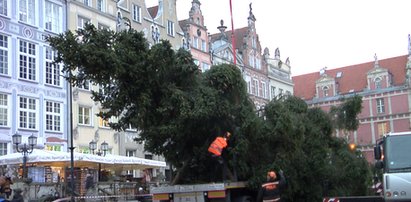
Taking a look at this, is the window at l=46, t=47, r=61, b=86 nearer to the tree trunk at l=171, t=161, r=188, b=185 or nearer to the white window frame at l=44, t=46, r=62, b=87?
the white window frame at l=44, t=46, r=62, b=87

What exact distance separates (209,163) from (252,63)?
141ft

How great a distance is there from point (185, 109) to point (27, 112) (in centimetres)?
1953

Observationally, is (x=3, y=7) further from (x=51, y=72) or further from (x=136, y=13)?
(x=136, y=13)

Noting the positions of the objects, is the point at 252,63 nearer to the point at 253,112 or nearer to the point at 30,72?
the point at 30,72

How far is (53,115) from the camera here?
3625 centimetres

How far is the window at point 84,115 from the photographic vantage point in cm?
3843

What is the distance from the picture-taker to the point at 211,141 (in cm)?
1878

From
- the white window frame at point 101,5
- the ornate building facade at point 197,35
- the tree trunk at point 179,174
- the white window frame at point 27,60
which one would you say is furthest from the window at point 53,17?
the tree trunk at point 179,174

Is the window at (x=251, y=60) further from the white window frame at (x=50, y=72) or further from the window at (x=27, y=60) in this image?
the window at (x=27, y=60)

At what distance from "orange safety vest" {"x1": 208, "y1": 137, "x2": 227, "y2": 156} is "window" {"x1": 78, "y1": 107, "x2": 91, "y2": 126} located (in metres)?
22.0

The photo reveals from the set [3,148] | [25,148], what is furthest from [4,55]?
[25,148]

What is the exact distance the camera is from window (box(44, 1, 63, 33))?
3709cm

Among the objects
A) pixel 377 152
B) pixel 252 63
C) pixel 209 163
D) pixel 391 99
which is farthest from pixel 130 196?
pixel 391 99

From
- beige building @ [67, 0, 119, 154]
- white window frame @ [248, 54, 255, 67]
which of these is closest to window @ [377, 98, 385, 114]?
white window frame @ [248, 54, 255, 67]
